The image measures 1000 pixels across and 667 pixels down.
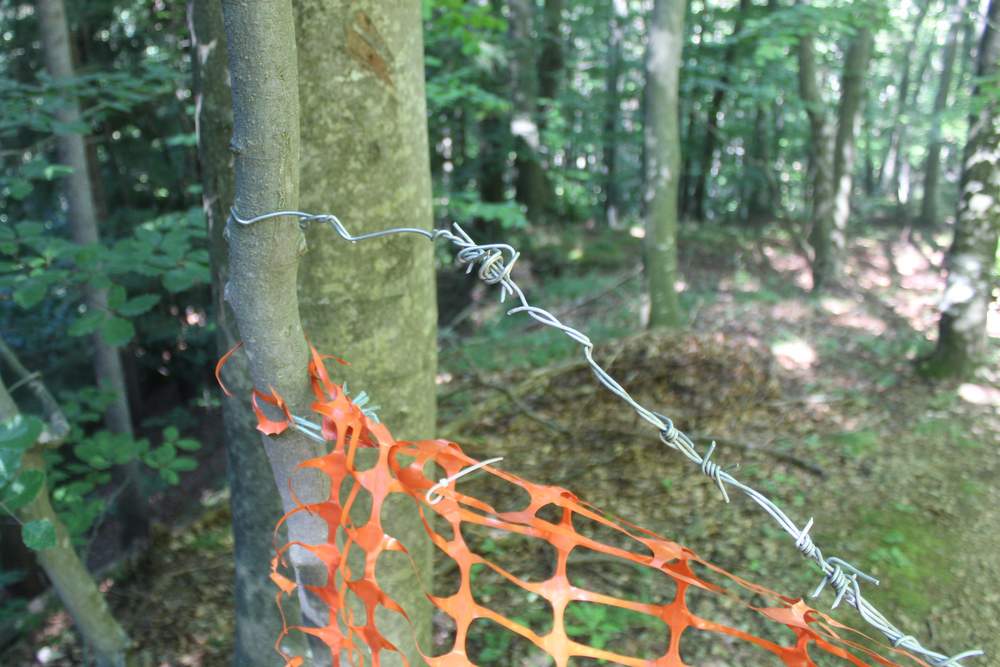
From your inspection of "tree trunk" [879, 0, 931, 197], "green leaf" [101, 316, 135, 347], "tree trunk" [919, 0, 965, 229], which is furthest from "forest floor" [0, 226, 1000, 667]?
"tree trunk" [879, 0, 931, 197]

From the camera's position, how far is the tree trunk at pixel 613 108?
522 inches

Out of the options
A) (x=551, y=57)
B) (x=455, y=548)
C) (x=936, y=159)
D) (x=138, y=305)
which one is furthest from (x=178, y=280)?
(x=936, y=159)

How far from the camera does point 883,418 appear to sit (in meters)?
5.31

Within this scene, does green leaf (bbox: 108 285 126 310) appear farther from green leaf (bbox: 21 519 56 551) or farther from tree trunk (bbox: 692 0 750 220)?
tree trunk (bbox: 692 0 750 220)

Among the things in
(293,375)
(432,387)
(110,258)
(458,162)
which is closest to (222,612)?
(110,258)

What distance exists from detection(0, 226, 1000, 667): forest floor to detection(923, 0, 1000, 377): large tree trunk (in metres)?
0.29

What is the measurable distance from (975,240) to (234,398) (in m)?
6.10

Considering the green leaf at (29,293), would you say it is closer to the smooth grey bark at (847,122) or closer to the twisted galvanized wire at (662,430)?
the twisted galvanized wire at (662,430)

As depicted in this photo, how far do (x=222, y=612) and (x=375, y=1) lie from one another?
127 inches

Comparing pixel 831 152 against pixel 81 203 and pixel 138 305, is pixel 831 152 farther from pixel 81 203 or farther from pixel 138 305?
pixel 138 305

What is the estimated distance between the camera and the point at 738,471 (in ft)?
14.6

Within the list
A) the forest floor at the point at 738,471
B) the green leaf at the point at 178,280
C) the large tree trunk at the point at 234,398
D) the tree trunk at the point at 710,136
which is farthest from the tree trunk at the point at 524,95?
the large tree trunk at the point at 234,398

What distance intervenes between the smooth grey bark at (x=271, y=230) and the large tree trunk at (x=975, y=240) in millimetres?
6023

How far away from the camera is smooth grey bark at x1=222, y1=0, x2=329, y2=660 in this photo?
1236 mm
